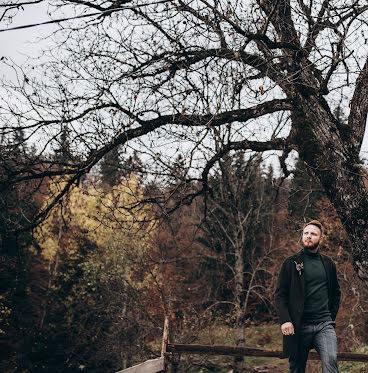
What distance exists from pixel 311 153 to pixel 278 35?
6.33 feet

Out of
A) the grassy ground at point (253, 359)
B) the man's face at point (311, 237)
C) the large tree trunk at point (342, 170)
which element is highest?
the large tree trunk at point (342, 170)

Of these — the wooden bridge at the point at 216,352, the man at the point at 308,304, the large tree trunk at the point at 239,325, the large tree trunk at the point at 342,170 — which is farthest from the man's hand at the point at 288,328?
the large tree trunk at the point at 239,325

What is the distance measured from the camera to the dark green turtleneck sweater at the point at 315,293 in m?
3.88

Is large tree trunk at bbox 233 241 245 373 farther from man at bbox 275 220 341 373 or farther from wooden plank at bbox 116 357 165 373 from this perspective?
man at bbox 275 220 341 373

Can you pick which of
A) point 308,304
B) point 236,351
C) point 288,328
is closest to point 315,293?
point 308,304

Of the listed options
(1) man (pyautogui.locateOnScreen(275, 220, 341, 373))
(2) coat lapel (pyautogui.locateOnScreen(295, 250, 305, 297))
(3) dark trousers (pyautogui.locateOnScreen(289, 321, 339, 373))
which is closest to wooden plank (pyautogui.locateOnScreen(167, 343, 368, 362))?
(3) dark trousers (pyautogui.locateOnScreen(289, 321, 339, 373))

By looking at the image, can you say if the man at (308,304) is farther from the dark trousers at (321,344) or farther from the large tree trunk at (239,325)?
the large tree trunk at (239,325)

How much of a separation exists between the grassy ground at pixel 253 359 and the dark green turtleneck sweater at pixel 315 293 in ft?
26.1

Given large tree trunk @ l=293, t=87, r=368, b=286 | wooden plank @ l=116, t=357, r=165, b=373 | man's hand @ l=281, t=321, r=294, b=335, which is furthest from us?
large tree trunk @ l=293, t=87, r=368, b=286

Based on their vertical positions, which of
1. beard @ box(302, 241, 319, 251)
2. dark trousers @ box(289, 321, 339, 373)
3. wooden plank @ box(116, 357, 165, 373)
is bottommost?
wooden plank @ box(116, 357, 165, 373)

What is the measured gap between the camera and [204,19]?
214 inches

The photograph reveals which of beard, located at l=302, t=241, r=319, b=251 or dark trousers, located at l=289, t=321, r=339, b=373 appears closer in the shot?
dark trousers, located at l=289, t=321, r=339, b=373

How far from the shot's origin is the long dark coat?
3.81m

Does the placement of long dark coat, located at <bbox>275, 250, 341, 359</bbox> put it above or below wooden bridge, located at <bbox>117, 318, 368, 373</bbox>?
above
